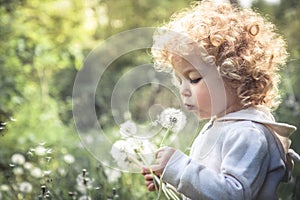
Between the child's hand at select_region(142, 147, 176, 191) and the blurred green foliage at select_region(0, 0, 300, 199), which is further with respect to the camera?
the blurred green foliage at select_region(0, 0, 300, 199)

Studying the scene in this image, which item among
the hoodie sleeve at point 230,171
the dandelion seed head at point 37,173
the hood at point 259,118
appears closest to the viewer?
the hoodie sleeve at point 230,171

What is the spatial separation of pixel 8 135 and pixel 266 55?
4228 mm

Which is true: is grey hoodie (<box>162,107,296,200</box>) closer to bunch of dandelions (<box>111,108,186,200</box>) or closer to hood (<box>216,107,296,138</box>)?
hood (<box>216,107,296,138</box>)

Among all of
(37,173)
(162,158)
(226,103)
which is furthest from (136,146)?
(37,173)

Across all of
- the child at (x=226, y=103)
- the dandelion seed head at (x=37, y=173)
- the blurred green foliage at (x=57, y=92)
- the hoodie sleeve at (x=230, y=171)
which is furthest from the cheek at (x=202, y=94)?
the dandelion seed head at (x=37, y=173)

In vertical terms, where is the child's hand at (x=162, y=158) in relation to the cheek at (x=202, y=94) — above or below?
below

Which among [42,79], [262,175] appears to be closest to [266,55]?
[262,175]

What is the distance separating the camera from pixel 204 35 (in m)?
2.01

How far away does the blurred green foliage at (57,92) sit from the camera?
3625 millimetres

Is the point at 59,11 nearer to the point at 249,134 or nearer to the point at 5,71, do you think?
the point at 5,71

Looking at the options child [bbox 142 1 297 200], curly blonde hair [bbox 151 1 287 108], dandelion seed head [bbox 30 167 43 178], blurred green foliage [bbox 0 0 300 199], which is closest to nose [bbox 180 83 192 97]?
child [bbox 142 1 297 200]

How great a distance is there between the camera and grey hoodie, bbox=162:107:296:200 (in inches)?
70.3

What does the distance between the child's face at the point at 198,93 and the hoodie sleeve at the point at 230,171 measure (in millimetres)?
123

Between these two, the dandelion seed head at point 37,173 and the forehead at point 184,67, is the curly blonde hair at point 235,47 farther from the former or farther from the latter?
the dandelion seed head at point 37,173
